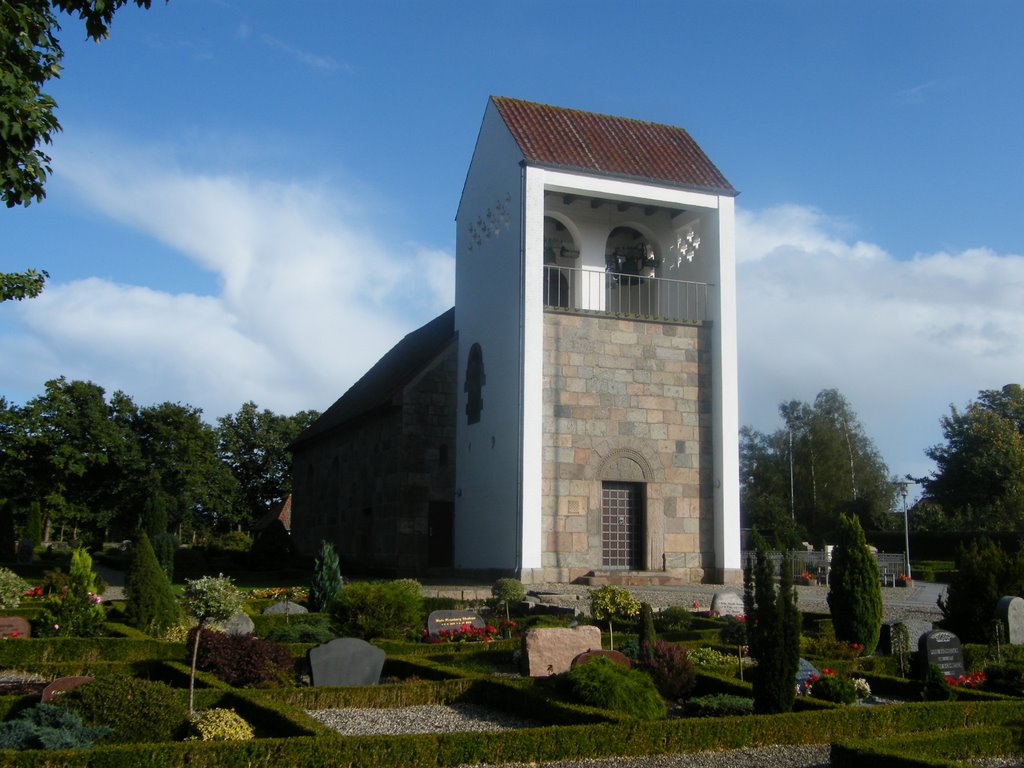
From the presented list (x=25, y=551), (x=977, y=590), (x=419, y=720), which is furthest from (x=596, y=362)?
(x=25, y=551)

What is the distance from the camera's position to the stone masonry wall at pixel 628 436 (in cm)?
2369

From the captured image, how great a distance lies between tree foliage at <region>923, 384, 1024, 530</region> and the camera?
47812mm

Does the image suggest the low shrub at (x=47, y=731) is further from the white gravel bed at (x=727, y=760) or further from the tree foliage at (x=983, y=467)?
the tree foliage at (x=983, y=467)

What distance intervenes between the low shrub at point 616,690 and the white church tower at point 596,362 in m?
13.1

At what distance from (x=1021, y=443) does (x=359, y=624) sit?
1748 inches

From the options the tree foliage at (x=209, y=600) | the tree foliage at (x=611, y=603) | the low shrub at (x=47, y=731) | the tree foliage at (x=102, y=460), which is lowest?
the low shrub at (x=47, y=731)

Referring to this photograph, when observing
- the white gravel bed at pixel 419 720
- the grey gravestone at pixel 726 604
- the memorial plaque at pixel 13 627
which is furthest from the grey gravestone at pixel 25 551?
the white gravel bed at pixel 419 720

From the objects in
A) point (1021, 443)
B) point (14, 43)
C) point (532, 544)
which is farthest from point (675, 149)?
point (1021, 443)

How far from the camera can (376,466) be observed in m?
30.9

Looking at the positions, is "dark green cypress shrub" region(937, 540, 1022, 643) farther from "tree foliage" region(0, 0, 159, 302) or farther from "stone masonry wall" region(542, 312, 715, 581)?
"tree foliage" region(0, 0, 159, 302)

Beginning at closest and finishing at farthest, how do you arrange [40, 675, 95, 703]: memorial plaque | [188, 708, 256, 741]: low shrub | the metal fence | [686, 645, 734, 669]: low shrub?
[188, 708, 256, 741]: low shrub → [40, 675, 95, 703]: memorial plaque → [686, 645, 734, 669]: low shrub → the metal fence

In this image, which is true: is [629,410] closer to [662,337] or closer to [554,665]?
[662,337]

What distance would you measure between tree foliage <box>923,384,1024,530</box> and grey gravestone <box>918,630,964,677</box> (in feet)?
126

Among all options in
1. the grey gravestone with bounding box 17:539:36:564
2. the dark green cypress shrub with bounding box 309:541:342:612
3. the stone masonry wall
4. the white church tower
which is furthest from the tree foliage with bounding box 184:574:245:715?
the grey gravestone with bounding box 17:539:36:564
